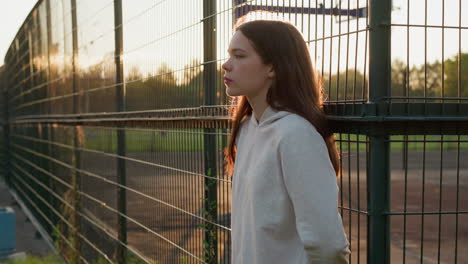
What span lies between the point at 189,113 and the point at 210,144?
12.7 inches

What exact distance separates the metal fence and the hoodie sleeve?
1.35ft

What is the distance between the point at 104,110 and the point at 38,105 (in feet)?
17.9

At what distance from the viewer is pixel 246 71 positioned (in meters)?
2.27

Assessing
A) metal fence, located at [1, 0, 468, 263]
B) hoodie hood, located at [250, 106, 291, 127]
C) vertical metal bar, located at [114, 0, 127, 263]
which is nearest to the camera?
hoodie hood, located at [250, 106, 291, 127]

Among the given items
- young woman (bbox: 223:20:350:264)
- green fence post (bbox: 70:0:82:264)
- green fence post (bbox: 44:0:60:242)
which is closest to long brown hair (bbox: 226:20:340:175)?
young woman (bbox: 223:20:350:264)

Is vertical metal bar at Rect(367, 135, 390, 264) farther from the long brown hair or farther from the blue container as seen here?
the blue container

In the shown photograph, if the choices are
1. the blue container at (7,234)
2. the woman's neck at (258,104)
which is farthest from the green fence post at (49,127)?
the woman's neck at (258,104)

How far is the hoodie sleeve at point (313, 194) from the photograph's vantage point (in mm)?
1965

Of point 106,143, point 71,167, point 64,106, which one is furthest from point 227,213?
point 64,106

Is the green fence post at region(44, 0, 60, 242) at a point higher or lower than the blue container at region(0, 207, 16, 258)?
higher

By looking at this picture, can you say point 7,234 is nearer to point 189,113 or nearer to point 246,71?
point 189,113

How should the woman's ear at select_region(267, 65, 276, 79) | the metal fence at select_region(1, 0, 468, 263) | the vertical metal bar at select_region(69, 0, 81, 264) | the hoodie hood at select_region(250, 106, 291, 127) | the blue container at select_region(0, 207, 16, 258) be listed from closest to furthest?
1. the hoodie hood at select_region(250, 106, 291, 127)
2. the woman's ear at select_region(267, 65, 276, 79)
3. the metal fence at select_region(1, 0, 468, 263)
4. the vertical metal bar at select_region(69, 0, 81, 264)
5. the blue container at select_region(0, 207, 16, 258)

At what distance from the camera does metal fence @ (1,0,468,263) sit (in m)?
2.41

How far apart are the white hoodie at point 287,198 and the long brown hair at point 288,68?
7 centimetres
